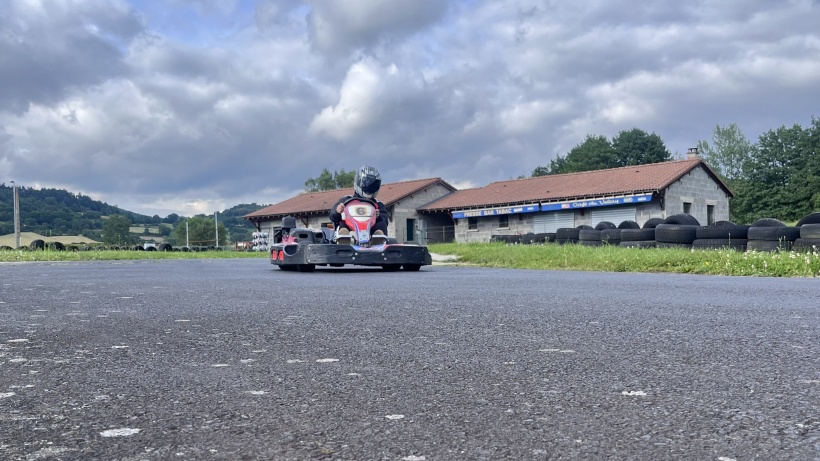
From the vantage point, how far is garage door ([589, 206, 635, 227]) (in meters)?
33.7

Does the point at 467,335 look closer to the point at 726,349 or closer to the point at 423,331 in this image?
the point at 423,331

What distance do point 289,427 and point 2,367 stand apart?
189cm

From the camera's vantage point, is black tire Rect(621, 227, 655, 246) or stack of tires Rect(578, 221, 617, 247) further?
stack of tires Rect(578, 221, 617, 247)

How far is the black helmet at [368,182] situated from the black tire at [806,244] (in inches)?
357

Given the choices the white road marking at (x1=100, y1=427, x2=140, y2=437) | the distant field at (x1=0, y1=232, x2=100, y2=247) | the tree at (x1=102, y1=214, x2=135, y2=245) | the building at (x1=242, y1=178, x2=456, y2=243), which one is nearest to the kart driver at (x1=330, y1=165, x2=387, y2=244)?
the white road marking at (x1=100, y1=427, x2=140, y2=437)

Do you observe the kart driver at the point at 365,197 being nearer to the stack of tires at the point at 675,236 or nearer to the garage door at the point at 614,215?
the stack of tires at the point at 675,236

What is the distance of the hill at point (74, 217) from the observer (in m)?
94.9

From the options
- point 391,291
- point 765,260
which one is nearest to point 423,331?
point 391,291

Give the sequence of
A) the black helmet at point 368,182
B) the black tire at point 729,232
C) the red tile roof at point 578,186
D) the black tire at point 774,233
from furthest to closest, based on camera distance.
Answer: the red tile roof at point 578,186 < the black helmet at point 368,182 < the black tire at point 729,232 < the black tire at point 774,233

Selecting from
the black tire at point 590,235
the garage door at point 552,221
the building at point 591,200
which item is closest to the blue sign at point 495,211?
the building at point 591,200

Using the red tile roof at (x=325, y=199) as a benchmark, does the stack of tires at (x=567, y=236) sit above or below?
below

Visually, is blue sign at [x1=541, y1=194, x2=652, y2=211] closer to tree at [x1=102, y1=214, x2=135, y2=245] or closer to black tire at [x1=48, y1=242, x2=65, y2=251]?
black tire at [x1=48, y1=242, x2=65, y2=251]

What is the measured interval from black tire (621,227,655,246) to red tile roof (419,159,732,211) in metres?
14.8

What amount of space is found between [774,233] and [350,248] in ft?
30.3
